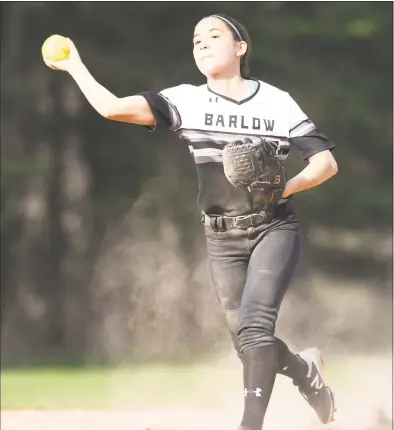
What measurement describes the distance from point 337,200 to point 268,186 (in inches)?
279

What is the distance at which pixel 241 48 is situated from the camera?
425 cm

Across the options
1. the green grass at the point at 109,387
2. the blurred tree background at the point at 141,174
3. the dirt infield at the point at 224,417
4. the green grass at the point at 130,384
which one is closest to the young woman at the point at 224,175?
the dirt infield at the point at 224,417

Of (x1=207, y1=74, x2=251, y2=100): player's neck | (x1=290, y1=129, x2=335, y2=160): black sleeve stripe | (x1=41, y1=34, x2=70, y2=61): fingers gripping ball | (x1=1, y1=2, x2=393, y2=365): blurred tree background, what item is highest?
(x1=1, y1=2, x2=393, y2=365): blurred tree background

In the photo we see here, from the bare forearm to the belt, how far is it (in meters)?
0.70

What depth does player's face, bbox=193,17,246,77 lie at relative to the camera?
418 cm

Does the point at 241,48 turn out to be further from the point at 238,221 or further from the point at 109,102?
the point at 238,221

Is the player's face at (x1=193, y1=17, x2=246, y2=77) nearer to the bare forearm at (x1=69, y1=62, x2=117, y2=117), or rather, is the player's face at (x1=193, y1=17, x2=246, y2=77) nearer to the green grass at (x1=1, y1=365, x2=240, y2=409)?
the bare forearm at (x1=69, y1=62, x2=117, y2=117)

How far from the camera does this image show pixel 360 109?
1105 cm

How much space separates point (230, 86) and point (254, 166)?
0.45 m

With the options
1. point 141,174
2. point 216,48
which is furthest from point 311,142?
point 141,174

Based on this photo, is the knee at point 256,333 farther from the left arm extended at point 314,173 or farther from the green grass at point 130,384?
the green grass at point 130,384

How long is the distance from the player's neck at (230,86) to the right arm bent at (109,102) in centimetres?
36

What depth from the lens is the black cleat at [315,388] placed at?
4418mm

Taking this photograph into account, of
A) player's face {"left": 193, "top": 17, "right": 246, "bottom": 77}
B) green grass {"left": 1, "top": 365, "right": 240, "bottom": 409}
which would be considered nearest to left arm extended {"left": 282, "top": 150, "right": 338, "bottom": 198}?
player's face {"left": 193, "top": 17, "right": 246, "bottom": 77}
